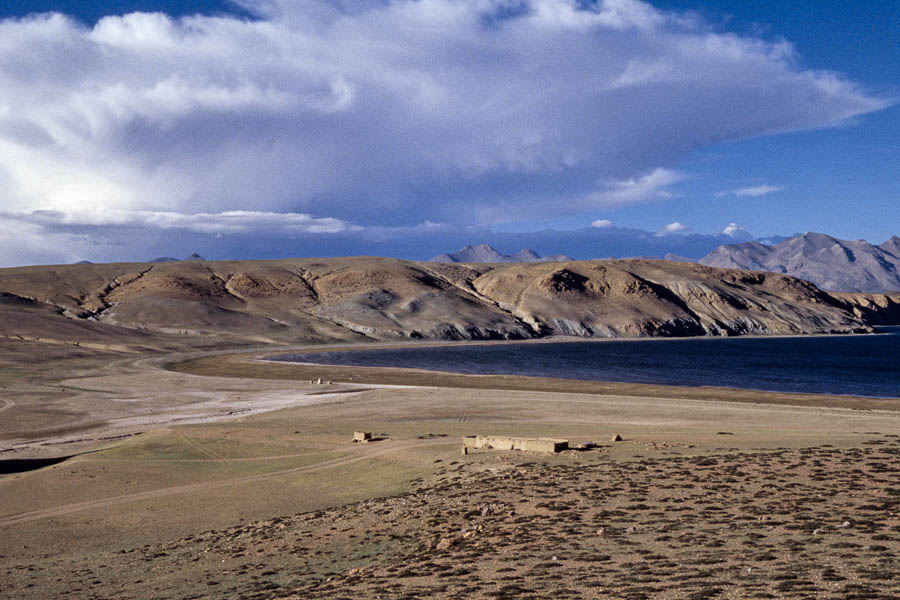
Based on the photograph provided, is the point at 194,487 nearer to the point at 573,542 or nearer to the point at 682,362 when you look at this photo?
the point at 573,542

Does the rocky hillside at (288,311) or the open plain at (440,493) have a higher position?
the rocky hillside at (288,311)

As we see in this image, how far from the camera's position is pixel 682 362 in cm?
11056

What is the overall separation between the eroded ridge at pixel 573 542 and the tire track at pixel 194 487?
6.63 metres

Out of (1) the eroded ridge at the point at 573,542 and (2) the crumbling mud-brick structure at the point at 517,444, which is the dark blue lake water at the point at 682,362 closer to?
(2) the crumbling mud-brick structure at the point at 517,444

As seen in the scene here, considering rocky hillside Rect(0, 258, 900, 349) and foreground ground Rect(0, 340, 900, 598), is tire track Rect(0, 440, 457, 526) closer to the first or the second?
foreground ground Rect(0, 340, 900, 598)

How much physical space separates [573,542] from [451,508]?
5.81 metres

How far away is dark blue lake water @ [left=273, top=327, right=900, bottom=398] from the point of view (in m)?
81.6

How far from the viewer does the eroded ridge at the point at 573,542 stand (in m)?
14.1

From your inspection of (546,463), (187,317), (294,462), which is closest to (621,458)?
(546,463)

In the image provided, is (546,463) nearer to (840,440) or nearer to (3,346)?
(840,440)

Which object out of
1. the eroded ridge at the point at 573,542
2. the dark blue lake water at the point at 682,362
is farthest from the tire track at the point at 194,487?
the dark blue lake water at the point at 682,362

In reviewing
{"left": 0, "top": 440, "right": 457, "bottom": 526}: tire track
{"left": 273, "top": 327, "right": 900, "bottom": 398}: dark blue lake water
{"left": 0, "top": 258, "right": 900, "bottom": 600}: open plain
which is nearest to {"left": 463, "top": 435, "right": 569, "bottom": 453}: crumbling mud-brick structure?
{"left": 0, "top": 258, "right": 900, "bottom": 600}: open plain

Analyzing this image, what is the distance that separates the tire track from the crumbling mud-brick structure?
92.0 inches

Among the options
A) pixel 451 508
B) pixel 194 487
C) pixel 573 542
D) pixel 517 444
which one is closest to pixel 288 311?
pixel 194 487
